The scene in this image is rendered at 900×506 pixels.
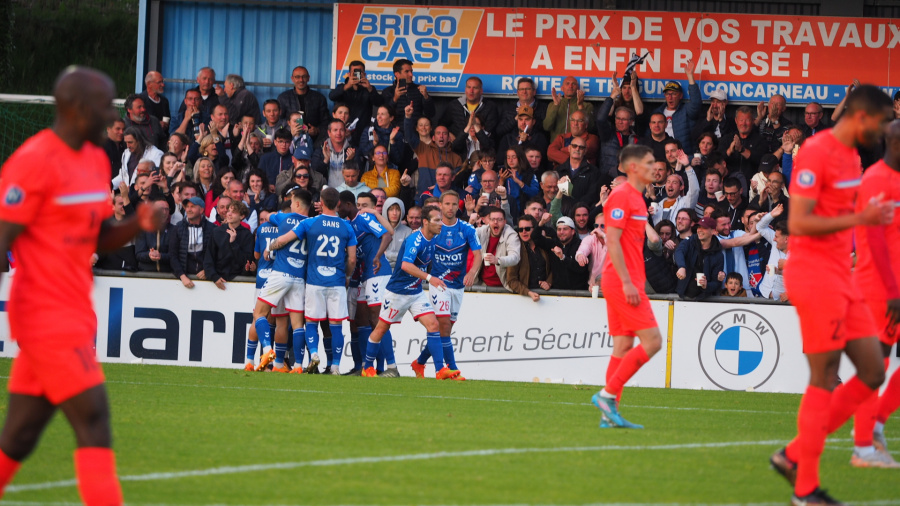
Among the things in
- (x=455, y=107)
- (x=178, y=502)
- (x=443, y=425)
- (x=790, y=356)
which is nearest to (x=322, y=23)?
(x=455, y=107)

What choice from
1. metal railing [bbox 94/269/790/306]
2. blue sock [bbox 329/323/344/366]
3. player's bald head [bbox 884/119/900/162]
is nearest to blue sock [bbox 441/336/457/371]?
metal railing [bbox 94/269/790/306]

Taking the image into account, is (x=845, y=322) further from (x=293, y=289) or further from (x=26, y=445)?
(x=293, y=289)

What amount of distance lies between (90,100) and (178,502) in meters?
2.07

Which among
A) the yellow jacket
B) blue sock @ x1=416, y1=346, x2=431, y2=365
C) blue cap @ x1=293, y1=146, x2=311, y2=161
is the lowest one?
blue sock @ x1=416, y1=346, x2=431, y2=365

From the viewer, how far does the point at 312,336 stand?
14680mm

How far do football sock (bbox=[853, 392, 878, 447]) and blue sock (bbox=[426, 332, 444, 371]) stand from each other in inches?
294

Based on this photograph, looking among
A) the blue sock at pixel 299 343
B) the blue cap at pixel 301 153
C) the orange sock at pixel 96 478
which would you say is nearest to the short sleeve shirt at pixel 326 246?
the blue sock at pixel 299 343

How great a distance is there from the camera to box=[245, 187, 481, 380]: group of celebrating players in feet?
45.9

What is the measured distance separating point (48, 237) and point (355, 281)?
11.0m

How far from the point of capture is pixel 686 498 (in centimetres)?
580

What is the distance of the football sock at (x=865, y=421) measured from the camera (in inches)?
269

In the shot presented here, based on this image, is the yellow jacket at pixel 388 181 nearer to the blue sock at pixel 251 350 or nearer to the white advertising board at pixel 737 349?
the blue sock at pixel 251 350

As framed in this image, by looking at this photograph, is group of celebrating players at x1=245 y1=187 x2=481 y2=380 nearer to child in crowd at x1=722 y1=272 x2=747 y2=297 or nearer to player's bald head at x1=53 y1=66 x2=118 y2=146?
child in crowd at x1=722 y1=272 x2=747 y2=297

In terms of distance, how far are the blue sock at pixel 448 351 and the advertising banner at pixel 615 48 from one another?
21.8ft
